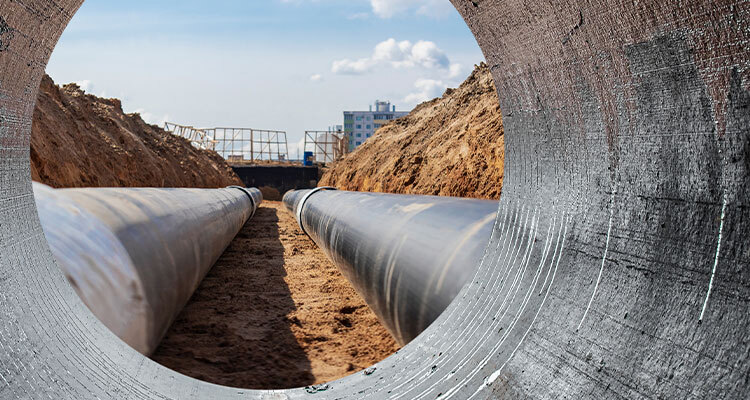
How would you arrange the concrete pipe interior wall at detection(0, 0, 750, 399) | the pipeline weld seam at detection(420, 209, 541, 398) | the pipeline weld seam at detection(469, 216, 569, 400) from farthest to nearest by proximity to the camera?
the pipeline weld seam at detection(420, 209, 541, 398) < the pipeline weld seam at detection(469, 216, 569, 400) < the concrete pipe interior wall at detection(0, 0, 750, 399)

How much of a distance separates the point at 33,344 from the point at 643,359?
1.30 metres

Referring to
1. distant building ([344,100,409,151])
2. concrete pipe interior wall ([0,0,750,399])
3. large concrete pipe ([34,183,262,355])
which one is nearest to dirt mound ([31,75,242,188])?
large concrete pipe ([34,183,262,355])

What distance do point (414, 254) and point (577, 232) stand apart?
3.96ft

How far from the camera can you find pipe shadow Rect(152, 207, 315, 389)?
8.01ft

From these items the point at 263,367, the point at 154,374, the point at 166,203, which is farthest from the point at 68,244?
the point at 166,203

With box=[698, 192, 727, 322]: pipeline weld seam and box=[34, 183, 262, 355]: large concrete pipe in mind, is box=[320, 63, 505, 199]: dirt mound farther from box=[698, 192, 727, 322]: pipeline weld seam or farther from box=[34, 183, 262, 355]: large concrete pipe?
box=[698, 192, 727, 322]: pipeline weld seam

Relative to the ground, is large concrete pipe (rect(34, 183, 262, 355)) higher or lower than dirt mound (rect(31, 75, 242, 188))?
lower

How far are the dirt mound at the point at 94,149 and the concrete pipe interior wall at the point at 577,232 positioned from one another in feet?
23.6

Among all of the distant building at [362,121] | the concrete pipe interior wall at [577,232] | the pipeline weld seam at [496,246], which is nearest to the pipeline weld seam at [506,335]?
the concrete pipe interior wall at [577,232]

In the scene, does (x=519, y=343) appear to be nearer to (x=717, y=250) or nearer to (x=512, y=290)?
(x=512, y=290)

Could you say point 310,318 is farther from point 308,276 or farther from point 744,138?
point 744,138

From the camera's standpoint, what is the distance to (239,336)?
9.87 ft

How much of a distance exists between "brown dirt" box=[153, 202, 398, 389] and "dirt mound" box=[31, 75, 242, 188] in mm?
5022

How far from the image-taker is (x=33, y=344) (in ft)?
3.57
